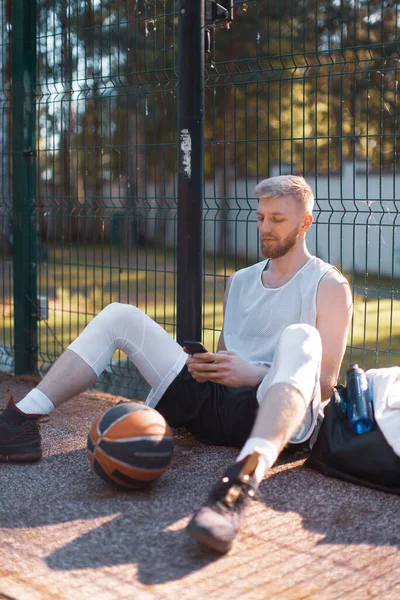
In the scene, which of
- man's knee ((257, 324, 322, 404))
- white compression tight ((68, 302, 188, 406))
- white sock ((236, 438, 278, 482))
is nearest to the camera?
white sock ((236, 438, 278, 482))

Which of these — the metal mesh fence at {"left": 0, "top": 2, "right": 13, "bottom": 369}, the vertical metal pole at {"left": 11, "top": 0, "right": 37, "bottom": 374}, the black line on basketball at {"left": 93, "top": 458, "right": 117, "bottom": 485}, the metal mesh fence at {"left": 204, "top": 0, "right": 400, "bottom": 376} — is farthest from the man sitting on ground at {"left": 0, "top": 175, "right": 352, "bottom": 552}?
the metal mesh fence at {"left": 0, "top": 2, "right": 13, "bottom": 369}

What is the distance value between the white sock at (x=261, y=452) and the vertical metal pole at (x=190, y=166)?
161cm

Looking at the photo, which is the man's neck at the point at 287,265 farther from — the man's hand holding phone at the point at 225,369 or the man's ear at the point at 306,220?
the man's hand holding phone at the point at 225,369

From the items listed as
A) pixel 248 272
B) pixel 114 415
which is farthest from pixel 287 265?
pixel 114 415

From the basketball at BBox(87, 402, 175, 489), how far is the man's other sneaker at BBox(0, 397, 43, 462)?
0.54 meters

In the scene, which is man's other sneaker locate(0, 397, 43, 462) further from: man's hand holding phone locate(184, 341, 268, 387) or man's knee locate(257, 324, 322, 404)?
man's knee locate(257, 324, 322, 404)

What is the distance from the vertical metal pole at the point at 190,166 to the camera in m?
4.40

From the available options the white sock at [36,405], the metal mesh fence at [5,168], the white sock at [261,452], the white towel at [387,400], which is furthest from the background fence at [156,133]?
the white sock at [261,452]

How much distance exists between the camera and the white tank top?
3.83 m

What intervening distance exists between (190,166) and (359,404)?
1.70 metres

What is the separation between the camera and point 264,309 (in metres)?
3.98

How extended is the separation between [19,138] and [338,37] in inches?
103

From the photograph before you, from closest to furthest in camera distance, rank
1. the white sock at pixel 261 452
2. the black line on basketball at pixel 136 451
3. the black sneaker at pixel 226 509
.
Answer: the black sneaker at pixel 226 509 → the white sock at pixel 261 452 → the black line on basketball at pixel 136 451

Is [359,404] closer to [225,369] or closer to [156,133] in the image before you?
[225,369]
